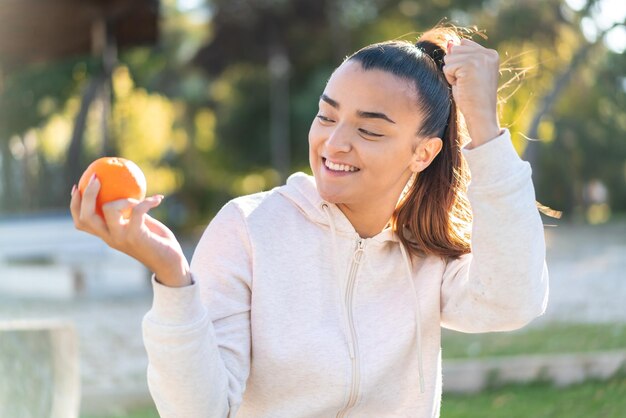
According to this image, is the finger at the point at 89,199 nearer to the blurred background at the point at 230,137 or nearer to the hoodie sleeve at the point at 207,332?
the hoodie sleeve at the point at 207,332

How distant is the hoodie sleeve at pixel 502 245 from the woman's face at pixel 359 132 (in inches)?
9.0

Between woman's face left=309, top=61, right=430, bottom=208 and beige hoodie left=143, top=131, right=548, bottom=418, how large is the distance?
0.09m

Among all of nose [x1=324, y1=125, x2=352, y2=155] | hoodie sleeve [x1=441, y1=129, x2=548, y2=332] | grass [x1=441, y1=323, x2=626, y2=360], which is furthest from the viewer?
grass [x1=441, y1=323, x2=626, y2=360]

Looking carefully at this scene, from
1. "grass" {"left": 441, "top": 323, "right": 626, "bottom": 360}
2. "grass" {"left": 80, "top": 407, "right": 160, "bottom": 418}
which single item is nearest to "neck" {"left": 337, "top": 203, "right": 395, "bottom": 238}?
"grass" {"left": 80, "top": 407, "right": 160, "bottom": 418}

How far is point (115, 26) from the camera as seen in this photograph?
13.1 m

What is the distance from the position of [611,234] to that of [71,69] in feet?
40.7

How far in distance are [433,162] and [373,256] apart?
321 millimetres

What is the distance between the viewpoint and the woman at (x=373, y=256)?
6.95ft

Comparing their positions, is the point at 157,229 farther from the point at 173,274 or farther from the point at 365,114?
the point at 365,114

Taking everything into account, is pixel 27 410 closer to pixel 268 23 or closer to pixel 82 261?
pixel 82 261

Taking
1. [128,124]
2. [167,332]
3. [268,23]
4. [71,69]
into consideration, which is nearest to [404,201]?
[167,332]

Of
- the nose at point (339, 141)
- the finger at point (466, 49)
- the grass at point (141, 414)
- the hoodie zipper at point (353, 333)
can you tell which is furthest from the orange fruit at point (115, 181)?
the grass at point (141, 414)

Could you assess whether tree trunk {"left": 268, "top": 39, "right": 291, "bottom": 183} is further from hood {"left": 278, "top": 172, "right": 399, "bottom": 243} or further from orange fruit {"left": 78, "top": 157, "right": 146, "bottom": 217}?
orange fruit {"left": 78, "top": 157, "right": 146, "bottom": 217}

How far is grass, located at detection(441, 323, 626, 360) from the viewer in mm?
7008
